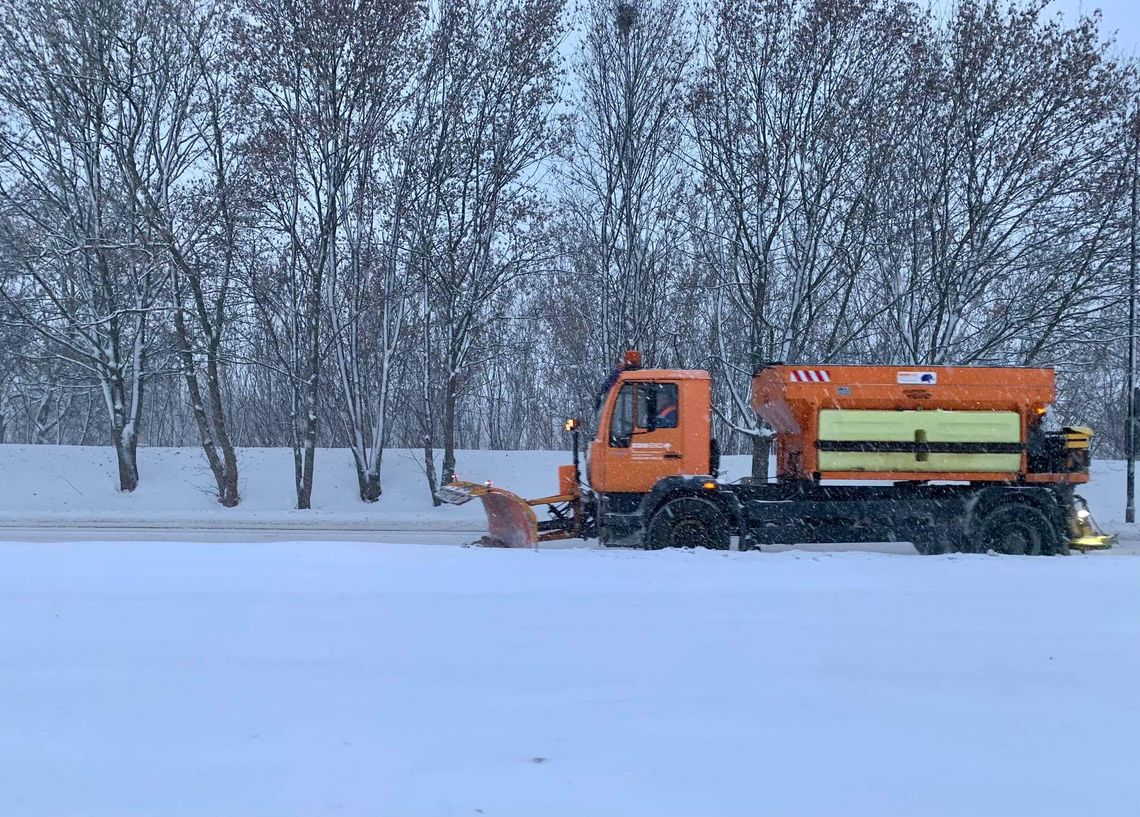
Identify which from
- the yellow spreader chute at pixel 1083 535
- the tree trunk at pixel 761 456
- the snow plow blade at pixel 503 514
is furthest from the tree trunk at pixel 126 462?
the yellow spreader chute at pixel 1083 535

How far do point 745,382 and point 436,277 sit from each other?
29.1 feet

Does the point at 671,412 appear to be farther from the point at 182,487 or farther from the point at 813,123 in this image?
the point at 182,487

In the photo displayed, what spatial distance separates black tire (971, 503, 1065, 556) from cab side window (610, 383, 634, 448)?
4379 mm

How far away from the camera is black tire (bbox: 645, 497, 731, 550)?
1116 centimetres

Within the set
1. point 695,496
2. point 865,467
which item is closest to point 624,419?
point 695,496

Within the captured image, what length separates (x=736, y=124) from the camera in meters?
20.0

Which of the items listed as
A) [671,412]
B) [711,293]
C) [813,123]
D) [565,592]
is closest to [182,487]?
[711,293]

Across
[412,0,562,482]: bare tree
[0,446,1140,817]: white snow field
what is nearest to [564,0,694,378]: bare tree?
[412,0,562,482]: bare tree

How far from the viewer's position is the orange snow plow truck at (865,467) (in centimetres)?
1113

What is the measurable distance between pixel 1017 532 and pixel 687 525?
4.04 m

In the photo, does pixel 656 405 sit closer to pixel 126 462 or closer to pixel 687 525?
pixel 687 525

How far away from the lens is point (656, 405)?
445 inches

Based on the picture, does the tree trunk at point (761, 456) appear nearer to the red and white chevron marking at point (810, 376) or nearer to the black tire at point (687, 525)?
the red and white chevron marking at point (810, 376)

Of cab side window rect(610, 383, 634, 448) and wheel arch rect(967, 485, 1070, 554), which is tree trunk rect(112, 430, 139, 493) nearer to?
Answer: cab side window rect(610, 383, 634, 448)
